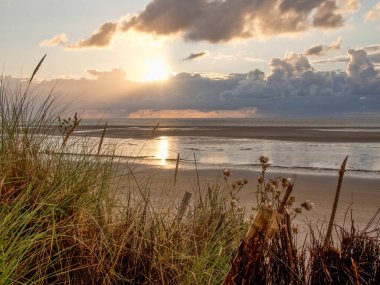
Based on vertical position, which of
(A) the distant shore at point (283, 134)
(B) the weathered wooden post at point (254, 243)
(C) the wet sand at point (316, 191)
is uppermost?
(B) the weathered wooden post at point (254, 243)

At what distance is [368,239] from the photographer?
292 centimetres

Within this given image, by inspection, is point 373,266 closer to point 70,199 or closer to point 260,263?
point 260,263

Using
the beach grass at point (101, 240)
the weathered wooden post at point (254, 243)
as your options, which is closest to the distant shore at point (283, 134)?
the beach grass at point (101, 240)

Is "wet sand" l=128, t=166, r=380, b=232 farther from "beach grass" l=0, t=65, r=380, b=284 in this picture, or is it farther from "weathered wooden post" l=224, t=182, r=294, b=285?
"weathered wooden post" l=224, t=182, r=294, b=285

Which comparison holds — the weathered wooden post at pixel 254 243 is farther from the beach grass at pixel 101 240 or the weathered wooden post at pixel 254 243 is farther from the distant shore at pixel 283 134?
the distant shore at pixel 283 134

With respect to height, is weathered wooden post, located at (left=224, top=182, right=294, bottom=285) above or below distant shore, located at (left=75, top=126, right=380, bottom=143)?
above

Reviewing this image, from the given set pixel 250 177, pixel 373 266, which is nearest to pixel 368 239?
pixel 373 266

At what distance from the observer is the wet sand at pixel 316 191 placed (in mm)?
9592

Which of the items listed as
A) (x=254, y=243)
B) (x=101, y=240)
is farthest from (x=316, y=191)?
(x=254, y=243)

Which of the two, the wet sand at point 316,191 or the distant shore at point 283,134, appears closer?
the wet sand at point 316,191

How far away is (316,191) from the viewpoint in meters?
13.2

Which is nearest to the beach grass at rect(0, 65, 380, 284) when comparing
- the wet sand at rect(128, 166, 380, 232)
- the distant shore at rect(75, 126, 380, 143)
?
the wet sand at rect(128, 166, 380, 232)

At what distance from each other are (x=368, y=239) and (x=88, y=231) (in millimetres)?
2188

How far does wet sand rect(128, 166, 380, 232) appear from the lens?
959 cm
